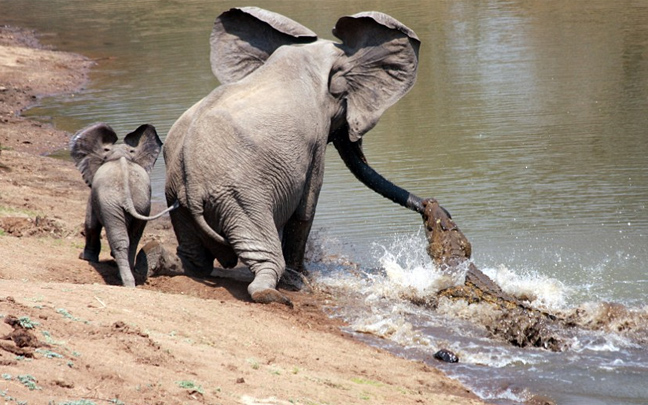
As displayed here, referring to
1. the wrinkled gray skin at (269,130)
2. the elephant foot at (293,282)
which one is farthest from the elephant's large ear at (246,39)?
the elephant foot at (293,282)

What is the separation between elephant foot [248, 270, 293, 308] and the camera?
8.30 meters

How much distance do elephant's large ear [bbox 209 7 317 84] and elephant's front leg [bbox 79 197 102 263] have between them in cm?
209

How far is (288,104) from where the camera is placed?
8.82 metres

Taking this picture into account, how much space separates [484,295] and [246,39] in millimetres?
3450

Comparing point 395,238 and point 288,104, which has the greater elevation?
point 288,104

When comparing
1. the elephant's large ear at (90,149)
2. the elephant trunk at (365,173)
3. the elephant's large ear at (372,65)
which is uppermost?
the elephant's large ear at (372,65)

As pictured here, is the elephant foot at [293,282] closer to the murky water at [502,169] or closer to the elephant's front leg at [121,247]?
the murky water at [502,169]

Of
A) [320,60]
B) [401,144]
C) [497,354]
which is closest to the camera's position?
[497,354]

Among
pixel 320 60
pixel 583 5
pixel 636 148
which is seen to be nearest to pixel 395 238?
pixel 320 60

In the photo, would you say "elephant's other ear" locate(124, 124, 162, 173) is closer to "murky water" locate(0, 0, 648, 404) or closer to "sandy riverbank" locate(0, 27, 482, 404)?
"sandy riverbank" locate(0, 27, 482, 404)

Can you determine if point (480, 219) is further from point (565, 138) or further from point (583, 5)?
point (583, 5)

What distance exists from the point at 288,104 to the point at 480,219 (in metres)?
3.68

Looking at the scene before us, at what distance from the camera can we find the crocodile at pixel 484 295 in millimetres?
8141

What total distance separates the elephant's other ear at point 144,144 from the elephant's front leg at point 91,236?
0.59m
